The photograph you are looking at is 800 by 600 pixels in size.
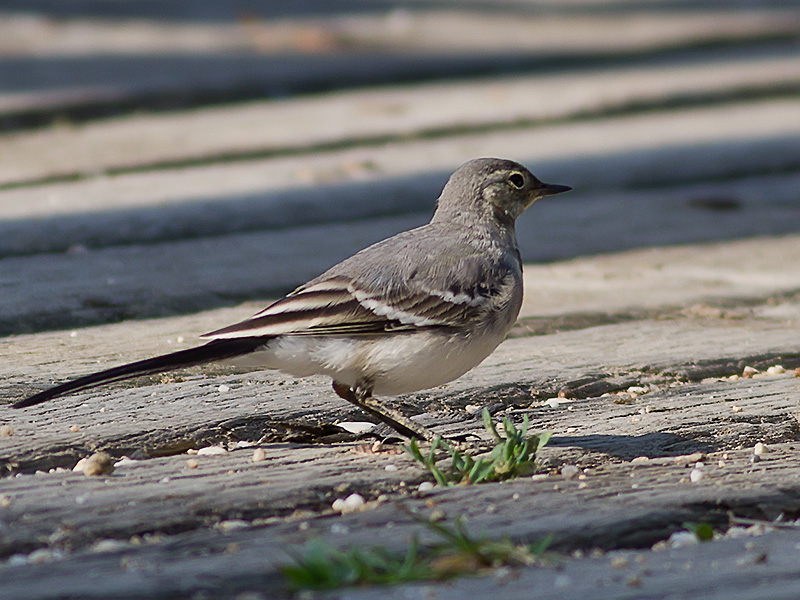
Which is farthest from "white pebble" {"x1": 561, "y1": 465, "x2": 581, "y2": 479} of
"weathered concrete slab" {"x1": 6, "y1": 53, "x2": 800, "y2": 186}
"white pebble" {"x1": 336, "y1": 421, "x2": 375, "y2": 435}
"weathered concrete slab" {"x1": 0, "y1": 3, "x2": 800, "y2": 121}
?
"weathered concrete slab" {"x1": 0, "y1": 3, "x2": 800, "y2": 121}

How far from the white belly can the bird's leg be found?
25 mm

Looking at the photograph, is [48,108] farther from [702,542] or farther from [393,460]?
[702,542]

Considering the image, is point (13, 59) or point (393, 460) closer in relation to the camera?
point (393, 460)

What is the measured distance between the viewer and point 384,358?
3.12 meters

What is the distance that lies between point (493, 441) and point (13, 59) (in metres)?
5.70

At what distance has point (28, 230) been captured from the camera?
425 cm

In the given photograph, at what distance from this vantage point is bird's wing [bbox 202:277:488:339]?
10.0 feet

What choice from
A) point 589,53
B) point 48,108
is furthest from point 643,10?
point 48,108

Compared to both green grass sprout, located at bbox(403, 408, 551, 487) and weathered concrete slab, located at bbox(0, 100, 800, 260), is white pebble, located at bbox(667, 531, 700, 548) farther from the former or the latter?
weathered concrete slab, located at bbox(0, 100, 800, 260)

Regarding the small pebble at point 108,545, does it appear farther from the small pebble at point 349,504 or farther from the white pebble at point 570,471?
the white pebble at point 570,471

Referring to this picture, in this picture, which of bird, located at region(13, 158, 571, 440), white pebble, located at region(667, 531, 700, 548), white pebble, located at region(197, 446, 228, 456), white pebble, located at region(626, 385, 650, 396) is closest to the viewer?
white pebble, located at region(667, 531, 700, 548)

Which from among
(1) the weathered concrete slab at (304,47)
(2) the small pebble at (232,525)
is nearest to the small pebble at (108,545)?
(2) the small pebble at (232,525)

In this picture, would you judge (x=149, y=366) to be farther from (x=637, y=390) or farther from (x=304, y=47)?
(x=304, y=47)

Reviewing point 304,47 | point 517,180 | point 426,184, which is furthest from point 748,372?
point 304,47
